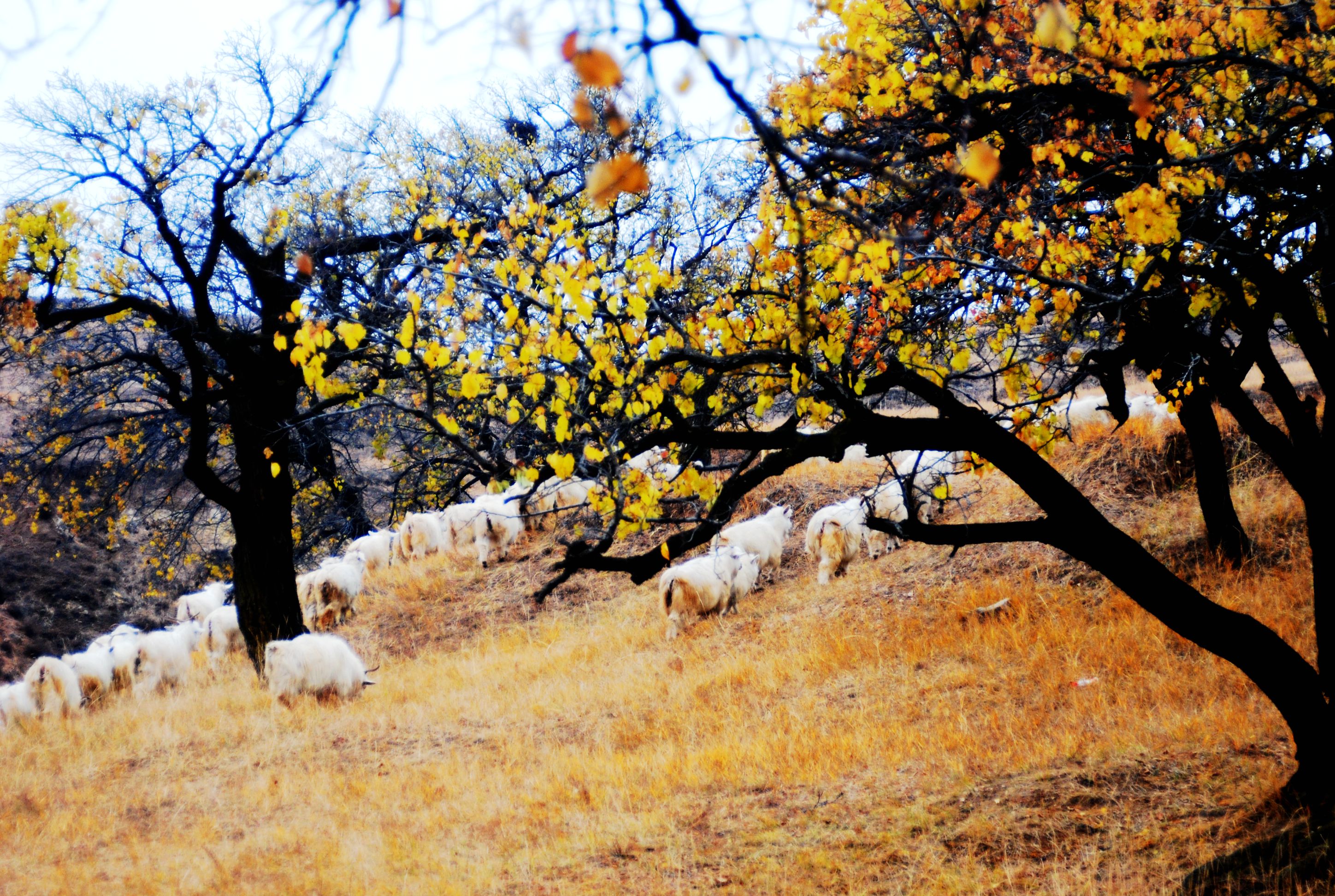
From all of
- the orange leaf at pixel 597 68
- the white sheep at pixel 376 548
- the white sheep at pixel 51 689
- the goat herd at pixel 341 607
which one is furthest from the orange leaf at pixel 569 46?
the white sheep at pixel 376 548

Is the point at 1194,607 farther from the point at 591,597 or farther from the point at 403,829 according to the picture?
the point at 591,597

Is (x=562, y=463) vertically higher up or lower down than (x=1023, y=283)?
lower down

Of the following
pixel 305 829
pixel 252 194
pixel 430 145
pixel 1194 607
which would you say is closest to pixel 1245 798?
pixel 1194 607

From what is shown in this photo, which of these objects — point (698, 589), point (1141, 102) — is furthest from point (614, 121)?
point (698, 589)

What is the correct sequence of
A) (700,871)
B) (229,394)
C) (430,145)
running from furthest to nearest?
(430,145)
(229,394)
(700,871)

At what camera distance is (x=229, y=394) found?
1277cm

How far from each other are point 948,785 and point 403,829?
4.17 meters

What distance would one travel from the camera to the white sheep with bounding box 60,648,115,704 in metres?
13.9

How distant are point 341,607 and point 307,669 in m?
5.94

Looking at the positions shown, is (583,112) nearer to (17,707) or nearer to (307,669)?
(307,669)

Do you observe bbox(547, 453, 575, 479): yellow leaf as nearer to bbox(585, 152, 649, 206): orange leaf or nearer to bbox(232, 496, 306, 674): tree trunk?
bbox(585, 152, 649, 206): orange leaf

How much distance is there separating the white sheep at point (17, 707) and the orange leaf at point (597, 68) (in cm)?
1485

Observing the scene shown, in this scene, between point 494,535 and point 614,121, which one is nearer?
point 614,121

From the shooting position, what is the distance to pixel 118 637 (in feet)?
51.2
